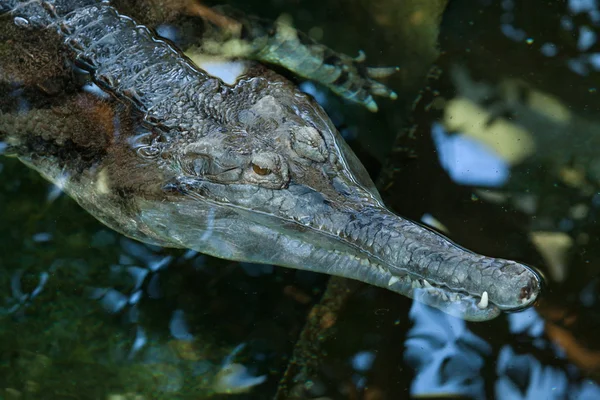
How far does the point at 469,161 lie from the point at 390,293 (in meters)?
1.03

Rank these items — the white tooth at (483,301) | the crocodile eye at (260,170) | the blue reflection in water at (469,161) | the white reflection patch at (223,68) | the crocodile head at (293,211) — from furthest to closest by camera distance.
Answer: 1. the white reflection patch at (223,68)
2. the blue reflection in water at (469,161)
3. the crocodile eye at (260,170)
4. the crocodile head at (293,211)
5. the white tooth at (483,301)

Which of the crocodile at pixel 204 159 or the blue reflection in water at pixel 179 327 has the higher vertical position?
the crocodile at pixel 204 159

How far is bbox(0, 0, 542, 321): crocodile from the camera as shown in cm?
341

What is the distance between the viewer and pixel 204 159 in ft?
12.5

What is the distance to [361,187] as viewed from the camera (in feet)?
12.5

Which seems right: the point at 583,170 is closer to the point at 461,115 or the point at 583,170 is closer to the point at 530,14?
the point at 461,115

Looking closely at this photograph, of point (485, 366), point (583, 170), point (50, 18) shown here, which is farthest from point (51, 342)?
point (583, 170)

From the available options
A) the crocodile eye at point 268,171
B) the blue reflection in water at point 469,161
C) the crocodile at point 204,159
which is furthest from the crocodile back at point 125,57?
the blue reflection in water at point 469,161

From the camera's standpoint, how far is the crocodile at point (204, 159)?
3412mm

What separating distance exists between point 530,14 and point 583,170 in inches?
52.9

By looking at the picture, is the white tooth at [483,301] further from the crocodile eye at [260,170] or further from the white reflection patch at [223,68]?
the white reflection patch at [223,68]

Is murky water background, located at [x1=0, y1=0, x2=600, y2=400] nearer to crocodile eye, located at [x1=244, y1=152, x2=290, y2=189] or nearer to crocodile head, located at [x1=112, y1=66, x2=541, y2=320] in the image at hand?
crocodile head, located at [x1=112, y1=66, x2=541, y2=320]

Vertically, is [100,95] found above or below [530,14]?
below

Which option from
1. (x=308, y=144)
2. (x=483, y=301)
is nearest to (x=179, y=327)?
(x=308, y=144)
